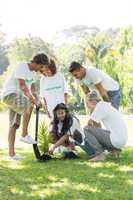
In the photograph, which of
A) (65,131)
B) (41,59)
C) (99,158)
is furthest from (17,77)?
(99,158)

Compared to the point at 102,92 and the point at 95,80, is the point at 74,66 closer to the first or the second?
the point at 95,80

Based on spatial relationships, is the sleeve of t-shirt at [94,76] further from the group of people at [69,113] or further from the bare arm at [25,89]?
Answer: the bare arm at [25,89]

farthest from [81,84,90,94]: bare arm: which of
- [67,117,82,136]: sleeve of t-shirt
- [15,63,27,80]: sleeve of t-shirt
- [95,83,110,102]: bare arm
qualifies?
[15,63,27,80]: sleeve of t-shirt

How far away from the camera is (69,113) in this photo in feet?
25.6

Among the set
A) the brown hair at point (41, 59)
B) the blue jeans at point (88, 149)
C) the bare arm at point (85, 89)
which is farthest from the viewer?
the bare arm at point (85, 89)

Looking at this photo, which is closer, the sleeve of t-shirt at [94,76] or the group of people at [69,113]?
the group of people at [69,113]

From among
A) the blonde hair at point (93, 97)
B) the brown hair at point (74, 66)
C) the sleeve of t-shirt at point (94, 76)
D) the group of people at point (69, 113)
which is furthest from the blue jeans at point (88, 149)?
the brown hair at point (74, 66)

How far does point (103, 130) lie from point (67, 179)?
158cm

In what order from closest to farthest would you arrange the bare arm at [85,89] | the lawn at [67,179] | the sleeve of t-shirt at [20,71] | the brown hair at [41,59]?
1. the lawn at [67,179]
2. the brown hair at [41,59]
3. the sleeve of t-shirt at [20,71]
4. the bare arm at [85,89]

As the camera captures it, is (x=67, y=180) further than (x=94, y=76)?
No

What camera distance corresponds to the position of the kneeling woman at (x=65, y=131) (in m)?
7.62

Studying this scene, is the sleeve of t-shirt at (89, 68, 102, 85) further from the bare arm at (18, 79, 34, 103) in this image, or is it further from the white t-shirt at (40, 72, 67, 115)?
the bare arm at (18, 79, 34, 103)

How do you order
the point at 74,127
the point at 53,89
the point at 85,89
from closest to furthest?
1. the point at 74,127
2. the point at 85,89
3. the point at 53,89

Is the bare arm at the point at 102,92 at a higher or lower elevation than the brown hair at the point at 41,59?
lower
